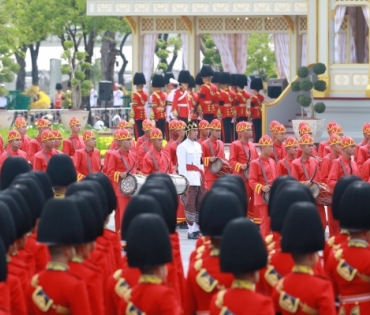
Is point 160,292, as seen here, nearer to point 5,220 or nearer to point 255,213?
point 5,220

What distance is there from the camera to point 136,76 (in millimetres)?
33562

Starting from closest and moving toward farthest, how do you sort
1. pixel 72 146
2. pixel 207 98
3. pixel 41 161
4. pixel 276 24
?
pixel 41 161, pixel 72 146, pixel 207 98, pixel 276 24

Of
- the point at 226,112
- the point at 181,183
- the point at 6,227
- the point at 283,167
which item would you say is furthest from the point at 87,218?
the point at 226,112

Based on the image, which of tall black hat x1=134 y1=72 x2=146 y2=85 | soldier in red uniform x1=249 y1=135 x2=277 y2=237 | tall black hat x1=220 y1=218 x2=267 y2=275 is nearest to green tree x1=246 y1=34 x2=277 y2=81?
tall black hat x1=134 y1=72 x2=146 y2=85

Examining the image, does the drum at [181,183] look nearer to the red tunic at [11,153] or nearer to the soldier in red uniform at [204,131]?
the soldier in red uniform at [204,131]

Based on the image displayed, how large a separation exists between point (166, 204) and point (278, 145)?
904 centimetres

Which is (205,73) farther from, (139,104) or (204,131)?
(204,131)

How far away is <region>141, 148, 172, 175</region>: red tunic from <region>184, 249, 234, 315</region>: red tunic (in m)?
9.21

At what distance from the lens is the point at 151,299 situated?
7.92m

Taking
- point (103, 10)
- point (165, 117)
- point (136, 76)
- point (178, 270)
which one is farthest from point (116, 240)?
point (103, 10)

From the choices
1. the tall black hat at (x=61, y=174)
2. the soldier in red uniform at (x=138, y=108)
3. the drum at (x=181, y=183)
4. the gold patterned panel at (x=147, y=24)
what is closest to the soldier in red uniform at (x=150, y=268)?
the tall black hat at (x=61, y=174)

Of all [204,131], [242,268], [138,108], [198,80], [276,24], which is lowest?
[242,268]

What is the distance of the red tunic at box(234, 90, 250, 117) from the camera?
3253cm

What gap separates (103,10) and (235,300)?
28381 mm
